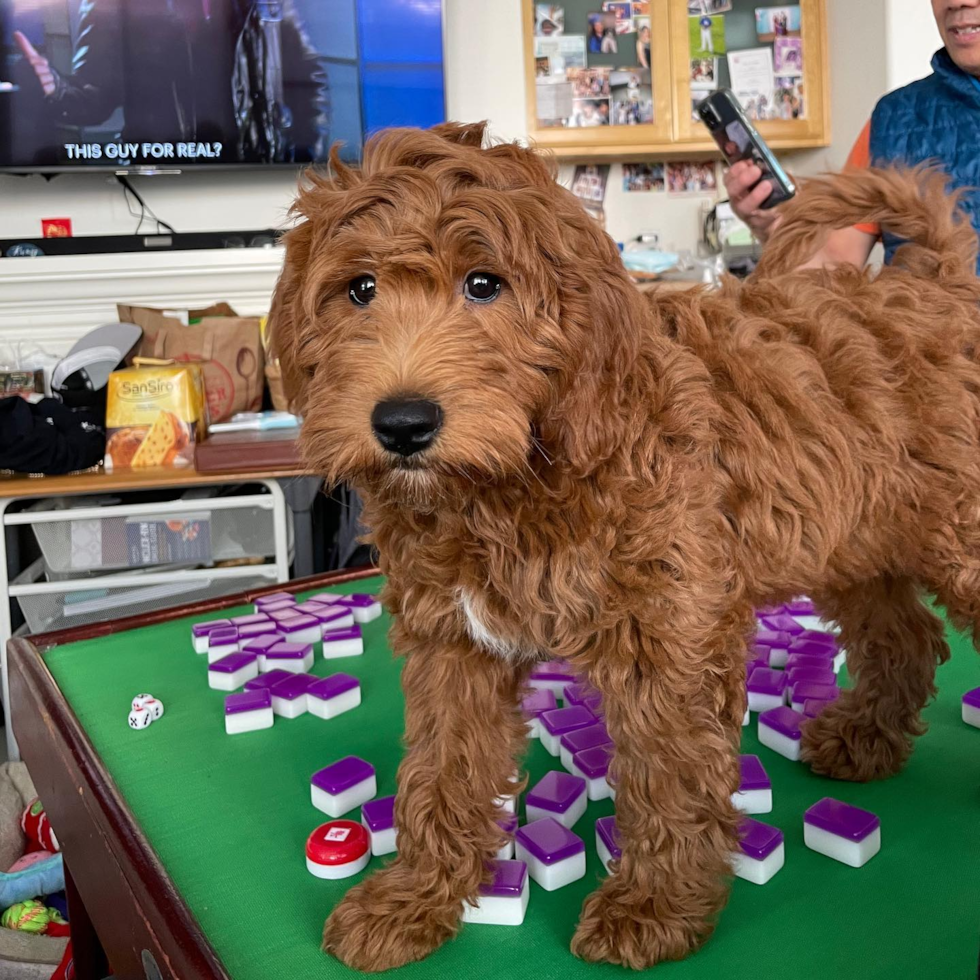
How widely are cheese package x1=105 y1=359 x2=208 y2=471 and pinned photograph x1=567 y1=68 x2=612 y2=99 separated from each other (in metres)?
1.94

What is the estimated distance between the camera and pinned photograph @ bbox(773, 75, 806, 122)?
12.1 ft

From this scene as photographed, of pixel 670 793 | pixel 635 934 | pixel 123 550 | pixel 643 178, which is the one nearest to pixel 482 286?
pixel 670 793

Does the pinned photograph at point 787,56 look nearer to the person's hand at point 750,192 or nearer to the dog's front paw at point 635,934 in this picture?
the person's hand at point 750,192

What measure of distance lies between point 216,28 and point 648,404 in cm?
301

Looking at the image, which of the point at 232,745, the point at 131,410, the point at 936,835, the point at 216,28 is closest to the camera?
the point at 936,835

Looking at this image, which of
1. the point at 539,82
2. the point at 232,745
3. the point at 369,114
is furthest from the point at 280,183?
the point at 232,745

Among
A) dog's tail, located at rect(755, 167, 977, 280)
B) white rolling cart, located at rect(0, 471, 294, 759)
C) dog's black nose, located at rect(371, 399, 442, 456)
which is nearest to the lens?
dog's black nose, located at rect(371, 399, 442, 456)

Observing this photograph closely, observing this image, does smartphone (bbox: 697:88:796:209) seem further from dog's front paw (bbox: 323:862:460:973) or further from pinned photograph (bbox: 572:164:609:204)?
pinned photograph (bbox: 572:164:609:204)

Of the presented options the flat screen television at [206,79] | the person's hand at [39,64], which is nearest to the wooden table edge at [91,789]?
the flat screen television at [206,79]

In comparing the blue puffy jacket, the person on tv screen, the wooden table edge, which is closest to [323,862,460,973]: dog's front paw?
the wooden table edge

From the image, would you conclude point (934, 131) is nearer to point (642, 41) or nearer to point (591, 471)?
point (591, 471)

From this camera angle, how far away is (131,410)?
8.95 feet

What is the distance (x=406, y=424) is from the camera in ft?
2.31

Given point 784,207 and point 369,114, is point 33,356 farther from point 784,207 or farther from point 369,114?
point 784,207
